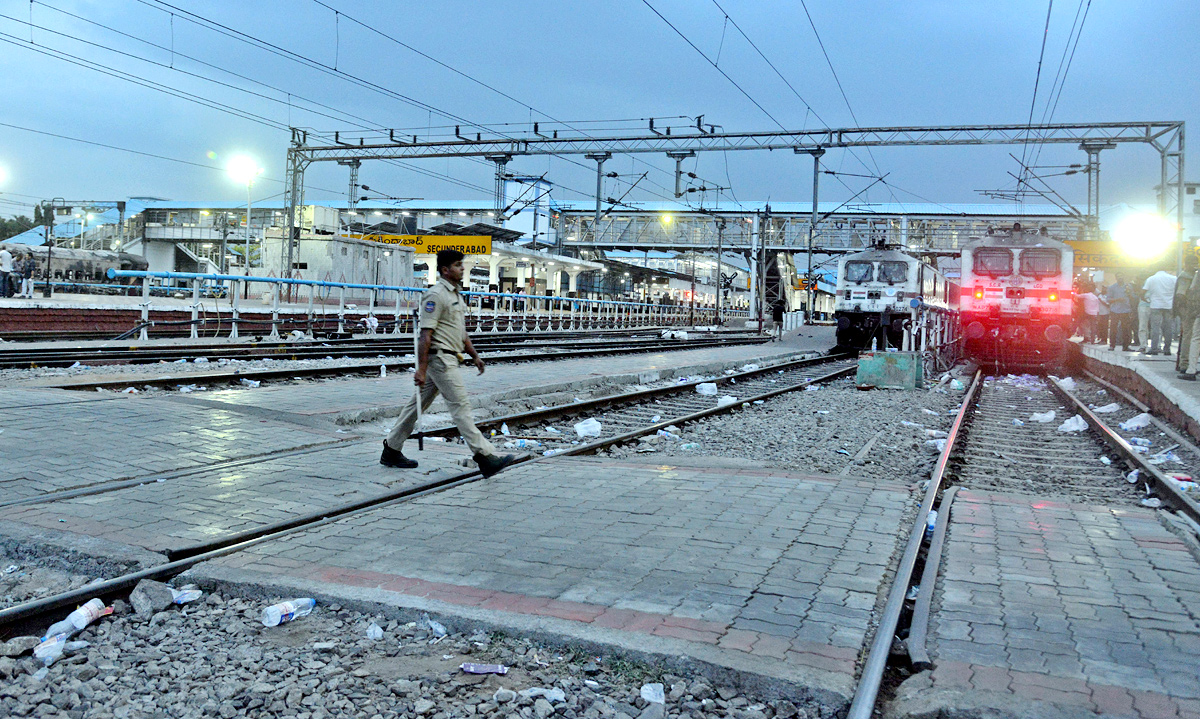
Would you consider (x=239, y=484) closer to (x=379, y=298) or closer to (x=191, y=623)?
(x=191, y=623)

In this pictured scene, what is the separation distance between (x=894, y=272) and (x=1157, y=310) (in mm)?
9387

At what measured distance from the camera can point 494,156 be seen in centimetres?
3369

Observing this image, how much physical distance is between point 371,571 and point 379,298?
32.2m

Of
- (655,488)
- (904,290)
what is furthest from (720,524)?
(904,290)

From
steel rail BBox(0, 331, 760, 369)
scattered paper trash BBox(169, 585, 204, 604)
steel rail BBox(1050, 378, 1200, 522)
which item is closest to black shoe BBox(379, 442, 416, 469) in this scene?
scattered paper trash BBox(169, 585, 204, 604)

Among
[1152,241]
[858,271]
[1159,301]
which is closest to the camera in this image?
[1159,301]

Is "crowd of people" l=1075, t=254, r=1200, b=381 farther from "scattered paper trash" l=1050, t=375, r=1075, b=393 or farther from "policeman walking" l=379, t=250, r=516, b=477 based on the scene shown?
"policeman walking" l=379, t=250, r=516, b=477

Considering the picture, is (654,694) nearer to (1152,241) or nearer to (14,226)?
(1152,241)

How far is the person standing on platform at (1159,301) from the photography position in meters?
15.4

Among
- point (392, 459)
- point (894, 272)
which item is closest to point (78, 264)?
point (894, 272)

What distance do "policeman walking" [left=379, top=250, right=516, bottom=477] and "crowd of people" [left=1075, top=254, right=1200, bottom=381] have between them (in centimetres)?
1024

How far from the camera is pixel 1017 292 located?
21.5m

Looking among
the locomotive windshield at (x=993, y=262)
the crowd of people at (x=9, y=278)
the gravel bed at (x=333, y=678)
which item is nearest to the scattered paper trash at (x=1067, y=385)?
the locomotive windshield at (x=993, y=262)

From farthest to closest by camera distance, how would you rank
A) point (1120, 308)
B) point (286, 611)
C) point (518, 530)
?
point (1120, 308) < point (518, 530) < point (286, 611)
